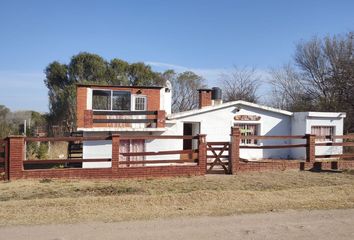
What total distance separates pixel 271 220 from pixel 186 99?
1743 inches

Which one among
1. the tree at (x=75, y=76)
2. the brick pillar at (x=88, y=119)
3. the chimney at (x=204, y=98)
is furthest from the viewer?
the tree at (x=75, y=76)

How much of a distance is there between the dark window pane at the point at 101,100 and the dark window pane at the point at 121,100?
0.35m

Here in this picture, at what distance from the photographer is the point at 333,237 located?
706 cm

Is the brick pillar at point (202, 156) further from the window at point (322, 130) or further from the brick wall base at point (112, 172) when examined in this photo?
the window at point (322, 130)

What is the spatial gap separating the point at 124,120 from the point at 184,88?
3225cm

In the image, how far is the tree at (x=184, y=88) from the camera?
5191 cm

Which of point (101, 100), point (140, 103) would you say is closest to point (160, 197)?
point (140, 103)

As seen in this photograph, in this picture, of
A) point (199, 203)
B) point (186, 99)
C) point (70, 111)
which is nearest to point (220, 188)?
point (199, 203)

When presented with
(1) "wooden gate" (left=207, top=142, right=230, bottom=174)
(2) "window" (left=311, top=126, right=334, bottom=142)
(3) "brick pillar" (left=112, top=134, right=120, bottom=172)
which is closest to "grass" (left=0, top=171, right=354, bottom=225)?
(3) "brick pillar" (left=112, top=134, right=120, bottom=172)

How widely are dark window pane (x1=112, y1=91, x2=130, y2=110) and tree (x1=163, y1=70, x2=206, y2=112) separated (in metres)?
27.2

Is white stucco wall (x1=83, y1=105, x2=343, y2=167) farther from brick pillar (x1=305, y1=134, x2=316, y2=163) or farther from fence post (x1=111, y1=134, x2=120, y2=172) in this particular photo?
fence post (x1=111, y1=134, x2=120, y2=172)

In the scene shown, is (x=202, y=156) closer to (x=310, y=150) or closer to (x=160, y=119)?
(x=310, y=150)

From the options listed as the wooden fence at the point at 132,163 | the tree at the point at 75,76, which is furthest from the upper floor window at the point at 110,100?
the tree at the point at 75,76

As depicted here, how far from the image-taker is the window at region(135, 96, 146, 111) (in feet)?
78.3
